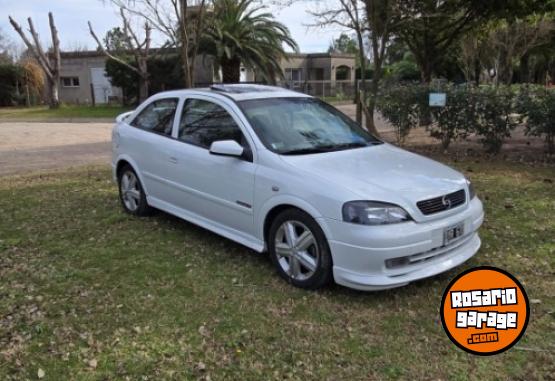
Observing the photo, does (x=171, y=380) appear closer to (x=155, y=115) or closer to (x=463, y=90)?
(x=155, y=115)

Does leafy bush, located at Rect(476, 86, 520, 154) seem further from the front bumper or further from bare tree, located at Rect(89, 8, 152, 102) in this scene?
bare tree, located at Rect(89, 8, 152, 102)

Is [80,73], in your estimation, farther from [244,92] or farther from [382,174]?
[382,174]

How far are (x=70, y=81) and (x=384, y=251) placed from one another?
40797 mm

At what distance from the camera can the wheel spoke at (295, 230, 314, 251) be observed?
408 cm

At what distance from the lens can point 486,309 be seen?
2.58 metres

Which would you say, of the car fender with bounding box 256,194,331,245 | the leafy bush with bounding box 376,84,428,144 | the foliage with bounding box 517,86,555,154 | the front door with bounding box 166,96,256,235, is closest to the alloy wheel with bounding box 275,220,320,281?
the car fender with bounding box 256,194,331,245

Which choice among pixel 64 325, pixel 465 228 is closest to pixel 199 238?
pixel 64 325

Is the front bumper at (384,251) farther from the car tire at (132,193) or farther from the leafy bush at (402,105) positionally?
the leafy bush at (402,105)

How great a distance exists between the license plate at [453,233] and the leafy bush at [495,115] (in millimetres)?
6128

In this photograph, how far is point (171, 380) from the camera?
312cm

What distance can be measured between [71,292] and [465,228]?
3.23 metres

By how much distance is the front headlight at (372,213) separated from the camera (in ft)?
12.3

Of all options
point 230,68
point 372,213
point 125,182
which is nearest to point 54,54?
point 230,68

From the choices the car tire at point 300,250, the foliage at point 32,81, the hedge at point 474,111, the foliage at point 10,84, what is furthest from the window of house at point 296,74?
the car tire at point 300,250
